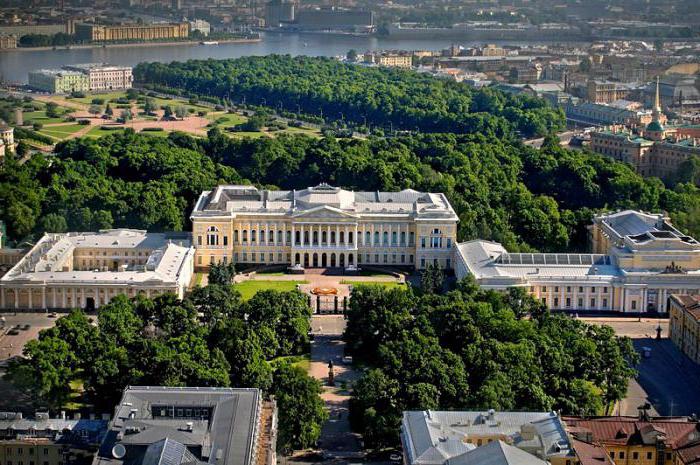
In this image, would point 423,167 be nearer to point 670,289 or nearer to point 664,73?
point 670,289

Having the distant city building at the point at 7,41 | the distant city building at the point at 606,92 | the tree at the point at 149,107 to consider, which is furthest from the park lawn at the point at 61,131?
the distant city building at the point at 606,92

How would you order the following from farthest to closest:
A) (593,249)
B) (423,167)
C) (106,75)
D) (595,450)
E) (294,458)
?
(106,75) < (423,167) < (593,249) < (294,458) < (595,450)

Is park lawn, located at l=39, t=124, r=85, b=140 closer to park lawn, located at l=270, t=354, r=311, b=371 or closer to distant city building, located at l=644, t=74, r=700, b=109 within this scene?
distant city building, located at l=644, t=74, r=700, b=109

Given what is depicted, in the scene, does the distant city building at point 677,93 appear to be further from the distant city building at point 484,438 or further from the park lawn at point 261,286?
the distant city building at point 484,438

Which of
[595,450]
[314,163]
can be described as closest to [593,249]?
[314,163]

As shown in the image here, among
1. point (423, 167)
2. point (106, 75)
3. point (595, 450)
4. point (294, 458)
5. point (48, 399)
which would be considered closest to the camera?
point (595, 450)

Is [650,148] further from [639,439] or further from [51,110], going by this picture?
[639,439]
